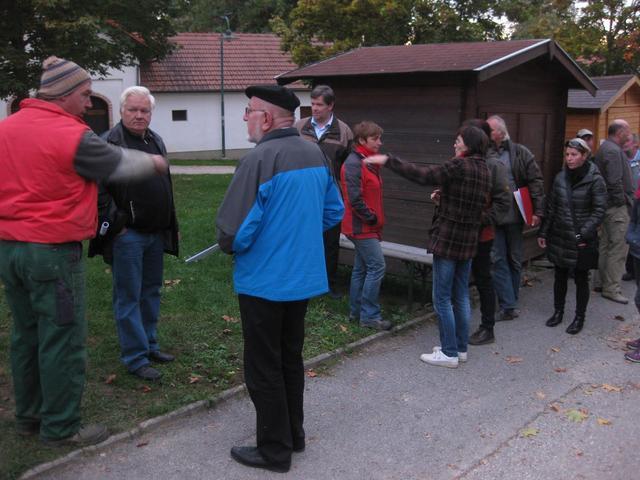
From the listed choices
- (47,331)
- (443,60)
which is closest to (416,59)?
(443,60)

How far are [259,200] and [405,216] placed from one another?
445 centimetres

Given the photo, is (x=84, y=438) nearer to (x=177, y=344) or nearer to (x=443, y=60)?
(x=177, y=344)

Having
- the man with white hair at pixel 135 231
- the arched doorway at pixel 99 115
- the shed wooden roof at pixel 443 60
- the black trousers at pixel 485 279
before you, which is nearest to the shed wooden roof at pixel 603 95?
the shed wooden roof at pixel 443 60

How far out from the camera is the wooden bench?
21.9 ft

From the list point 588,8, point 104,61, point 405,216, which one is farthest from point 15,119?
point 588,8

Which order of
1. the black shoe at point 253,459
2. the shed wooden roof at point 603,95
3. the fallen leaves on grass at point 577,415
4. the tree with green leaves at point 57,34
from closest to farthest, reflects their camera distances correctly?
the black shoe at point 253,459 → the fallen leaves on grass at point 577,415 → the shed wooden roof at point 603,95 → the tree with green leaves at point 57,34

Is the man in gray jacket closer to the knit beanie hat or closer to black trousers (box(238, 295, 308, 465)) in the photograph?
black trousers (box(238, 295, 308, 465))

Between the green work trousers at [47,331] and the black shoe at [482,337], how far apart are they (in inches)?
137

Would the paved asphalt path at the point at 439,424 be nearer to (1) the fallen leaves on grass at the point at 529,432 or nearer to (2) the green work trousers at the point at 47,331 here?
(1) the fallen leaves on grass at the point at 529,432

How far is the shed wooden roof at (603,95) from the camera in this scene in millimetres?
10484

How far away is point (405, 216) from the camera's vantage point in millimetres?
7691

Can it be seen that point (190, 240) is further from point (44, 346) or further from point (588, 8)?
point (588, 8)

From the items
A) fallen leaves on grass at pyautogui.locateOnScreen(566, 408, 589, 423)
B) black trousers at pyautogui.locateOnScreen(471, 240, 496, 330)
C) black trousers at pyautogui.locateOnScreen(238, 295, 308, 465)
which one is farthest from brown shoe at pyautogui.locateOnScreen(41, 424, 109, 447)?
black trousers at pyautogui.locateOnScreen(471, 240, 496, 330)

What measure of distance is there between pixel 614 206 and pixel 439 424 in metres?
4.27
